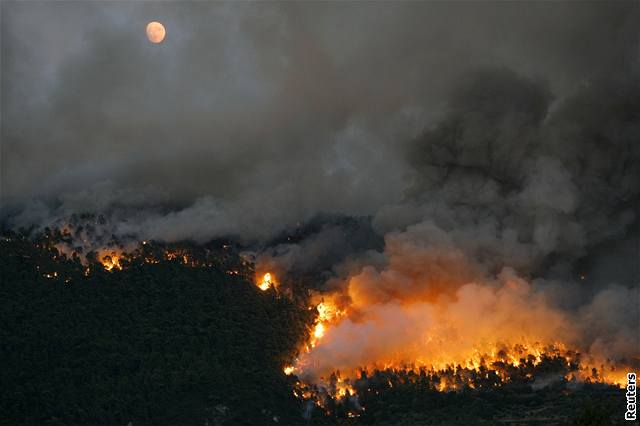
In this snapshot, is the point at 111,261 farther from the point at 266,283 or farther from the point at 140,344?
the point at 140,344

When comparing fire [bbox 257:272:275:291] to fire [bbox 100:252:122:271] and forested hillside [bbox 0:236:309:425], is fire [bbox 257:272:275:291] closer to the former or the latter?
forested hillside [bbox 0:236:309:425]

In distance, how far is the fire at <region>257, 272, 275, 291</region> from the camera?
432 feet

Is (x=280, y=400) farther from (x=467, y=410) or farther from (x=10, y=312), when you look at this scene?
(x=10, y=312)

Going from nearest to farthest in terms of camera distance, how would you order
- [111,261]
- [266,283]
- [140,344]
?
[140,344], [266,283], [111,261]

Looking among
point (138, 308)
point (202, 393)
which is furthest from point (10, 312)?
point (202, 393)

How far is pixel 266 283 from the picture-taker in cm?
13262

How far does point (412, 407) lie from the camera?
4213 inches

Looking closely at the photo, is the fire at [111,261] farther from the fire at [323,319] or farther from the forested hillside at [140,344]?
the fire at [323,319]

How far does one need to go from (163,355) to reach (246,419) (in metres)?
15.0

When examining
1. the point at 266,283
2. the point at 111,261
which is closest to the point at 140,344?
the point at 111,261

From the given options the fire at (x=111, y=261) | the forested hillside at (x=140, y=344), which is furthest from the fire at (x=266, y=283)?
the fire at (x=111, y=261)

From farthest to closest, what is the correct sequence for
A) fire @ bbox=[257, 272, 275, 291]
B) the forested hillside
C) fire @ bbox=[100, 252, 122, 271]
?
fire @ bbox=[100, 252, 122, 271] → fire @ bbox=[257, 272, 275, 291] → the forested hillside

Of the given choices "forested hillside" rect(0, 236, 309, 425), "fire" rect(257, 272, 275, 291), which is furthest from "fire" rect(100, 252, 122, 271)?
"fire" rect(257, 272, 275, 291)

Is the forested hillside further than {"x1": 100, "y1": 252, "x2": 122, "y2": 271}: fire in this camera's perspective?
No
